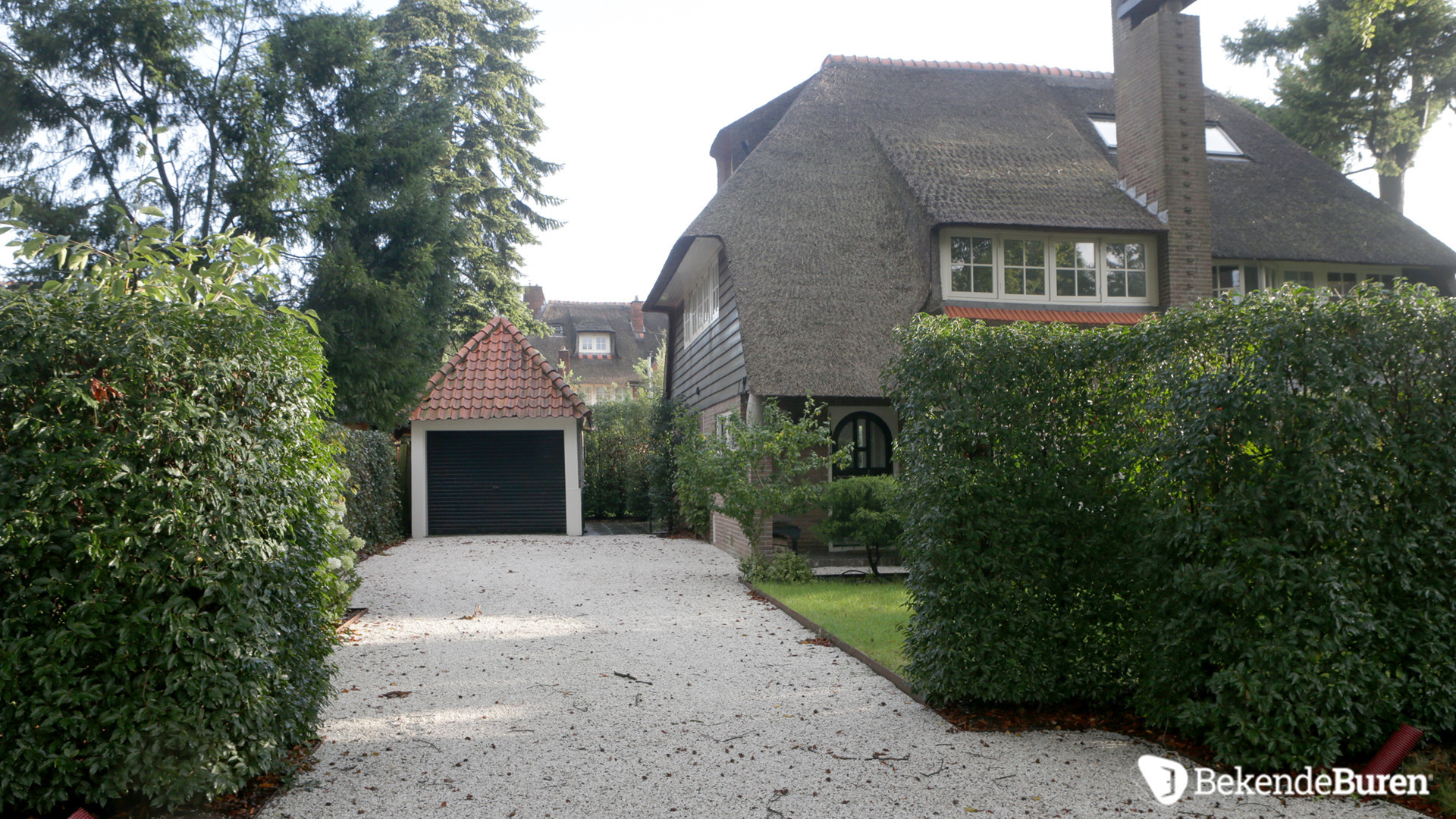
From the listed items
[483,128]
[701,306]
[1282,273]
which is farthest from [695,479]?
[483,128]

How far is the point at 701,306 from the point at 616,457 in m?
6.83

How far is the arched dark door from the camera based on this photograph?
50.8 feet

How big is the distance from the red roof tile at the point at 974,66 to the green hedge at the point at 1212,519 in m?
14.2

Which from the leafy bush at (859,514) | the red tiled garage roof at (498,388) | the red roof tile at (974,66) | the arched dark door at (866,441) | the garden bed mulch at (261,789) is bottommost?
the garden bed mulch at (261,789)

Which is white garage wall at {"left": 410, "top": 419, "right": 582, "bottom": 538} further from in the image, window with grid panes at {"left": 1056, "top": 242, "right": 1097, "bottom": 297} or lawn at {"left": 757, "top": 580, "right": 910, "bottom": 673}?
window with grid panes at {"left": 1056, "top": 242, "right": 1097, "bottom": 297}

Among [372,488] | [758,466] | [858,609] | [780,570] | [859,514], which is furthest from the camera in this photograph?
[372,488]

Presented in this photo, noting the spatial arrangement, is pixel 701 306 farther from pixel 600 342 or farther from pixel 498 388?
pixel 600 342

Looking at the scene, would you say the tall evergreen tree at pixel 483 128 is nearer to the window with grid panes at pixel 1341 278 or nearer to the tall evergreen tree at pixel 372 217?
the tall evergreen tree at pixel 372 217

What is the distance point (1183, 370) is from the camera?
5000 mm

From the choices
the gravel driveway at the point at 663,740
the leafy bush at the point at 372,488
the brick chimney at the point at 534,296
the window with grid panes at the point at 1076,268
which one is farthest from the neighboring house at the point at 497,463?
the brick chimney at the point at 534,296

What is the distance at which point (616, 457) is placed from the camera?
2400 cm

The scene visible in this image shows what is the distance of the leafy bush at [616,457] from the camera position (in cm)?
2356

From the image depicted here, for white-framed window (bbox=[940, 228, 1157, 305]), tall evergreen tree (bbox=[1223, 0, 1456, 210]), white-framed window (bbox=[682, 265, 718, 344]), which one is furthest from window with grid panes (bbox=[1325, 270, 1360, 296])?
white-framed window (bbox=[682, 265, 718, 344])

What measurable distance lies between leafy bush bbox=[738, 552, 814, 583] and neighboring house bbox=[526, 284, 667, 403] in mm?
Result: 34260
